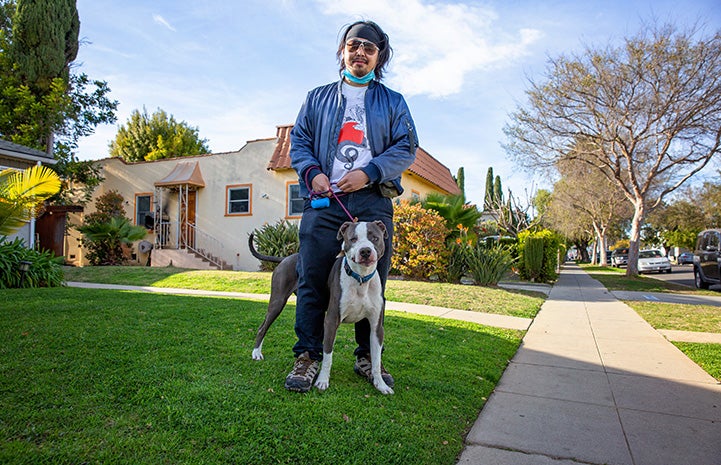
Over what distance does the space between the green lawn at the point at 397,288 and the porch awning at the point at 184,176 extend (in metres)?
5.20

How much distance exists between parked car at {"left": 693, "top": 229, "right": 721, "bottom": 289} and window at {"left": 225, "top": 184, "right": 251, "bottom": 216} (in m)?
15.0

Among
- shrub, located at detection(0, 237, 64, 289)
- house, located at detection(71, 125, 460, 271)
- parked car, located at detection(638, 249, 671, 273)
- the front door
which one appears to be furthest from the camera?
parked car, located at detection(638, 249, 671, 273)

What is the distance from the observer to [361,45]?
2.86m

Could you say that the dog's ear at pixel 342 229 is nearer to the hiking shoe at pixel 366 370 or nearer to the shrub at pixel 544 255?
the hiking shoe at pixel 366 370

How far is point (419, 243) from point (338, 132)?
7.87 metres

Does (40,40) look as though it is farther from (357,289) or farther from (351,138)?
(357,289)

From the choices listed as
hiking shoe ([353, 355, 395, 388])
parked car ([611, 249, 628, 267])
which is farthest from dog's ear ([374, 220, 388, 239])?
parked car ([611, 249, 628, 267])

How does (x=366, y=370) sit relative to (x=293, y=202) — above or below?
below

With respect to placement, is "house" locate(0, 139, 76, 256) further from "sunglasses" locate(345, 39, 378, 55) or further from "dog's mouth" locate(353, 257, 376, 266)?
"dog's mouth" locate(353, 257, 376, 266)

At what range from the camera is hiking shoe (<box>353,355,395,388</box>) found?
2.92 metres

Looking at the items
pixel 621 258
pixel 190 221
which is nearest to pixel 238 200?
pixel 190 221

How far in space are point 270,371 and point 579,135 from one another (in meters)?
17.6

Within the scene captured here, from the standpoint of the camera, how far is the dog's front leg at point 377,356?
2.76m

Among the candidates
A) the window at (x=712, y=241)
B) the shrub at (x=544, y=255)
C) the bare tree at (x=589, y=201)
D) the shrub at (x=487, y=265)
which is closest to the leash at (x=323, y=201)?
the shrub at (x=487, y=265)
